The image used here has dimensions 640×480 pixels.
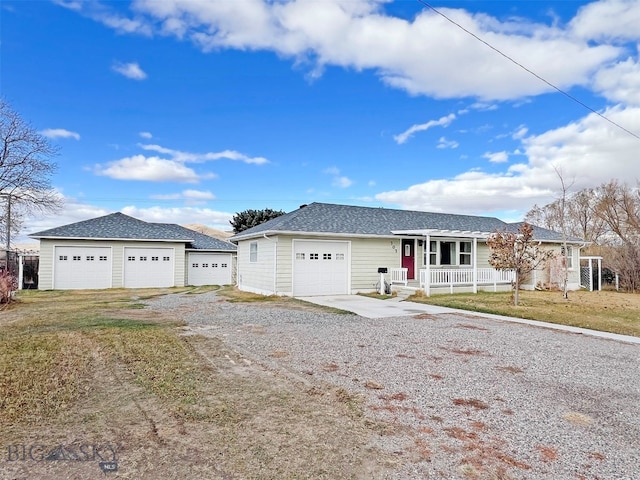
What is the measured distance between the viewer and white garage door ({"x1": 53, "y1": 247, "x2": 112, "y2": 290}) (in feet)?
62.8

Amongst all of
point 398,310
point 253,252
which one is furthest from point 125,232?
point 398,310

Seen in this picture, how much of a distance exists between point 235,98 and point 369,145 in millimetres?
7315

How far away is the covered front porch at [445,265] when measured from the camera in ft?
50.9

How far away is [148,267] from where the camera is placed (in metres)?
20.9

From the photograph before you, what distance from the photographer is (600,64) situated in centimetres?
1145

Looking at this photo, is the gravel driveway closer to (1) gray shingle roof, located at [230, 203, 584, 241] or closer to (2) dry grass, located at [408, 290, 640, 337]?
(2) dry grass, located at [408, 290, 640, 337]

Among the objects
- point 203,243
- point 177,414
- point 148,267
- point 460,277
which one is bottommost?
point 177,414

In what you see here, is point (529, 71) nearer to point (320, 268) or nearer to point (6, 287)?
point (320, 268)

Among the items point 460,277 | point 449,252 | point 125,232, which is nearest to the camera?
point 460,277

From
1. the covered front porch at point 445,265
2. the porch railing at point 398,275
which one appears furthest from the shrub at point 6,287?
the porch railing at point 398,275

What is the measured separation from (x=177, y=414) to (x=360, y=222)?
14.0 metres

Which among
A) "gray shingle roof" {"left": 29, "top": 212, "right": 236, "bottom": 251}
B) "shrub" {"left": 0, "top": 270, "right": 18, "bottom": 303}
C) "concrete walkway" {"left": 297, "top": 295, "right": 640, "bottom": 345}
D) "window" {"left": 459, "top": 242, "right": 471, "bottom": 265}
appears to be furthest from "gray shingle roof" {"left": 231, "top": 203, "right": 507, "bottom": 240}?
"shrub" {"left": 0, "top": 270, "right": 18, "bottom": 303}

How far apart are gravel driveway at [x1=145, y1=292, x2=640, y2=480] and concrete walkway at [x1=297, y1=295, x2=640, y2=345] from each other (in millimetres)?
699

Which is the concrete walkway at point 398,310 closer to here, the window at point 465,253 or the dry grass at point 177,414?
the dry grass at point 177,414
